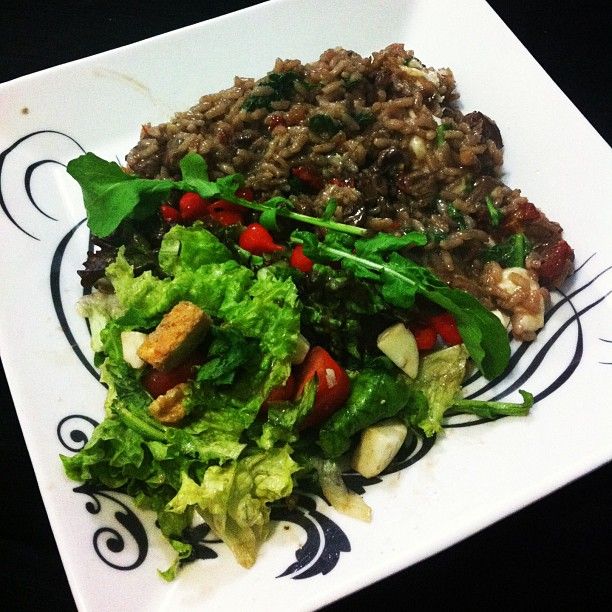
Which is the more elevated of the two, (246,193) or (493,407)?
(246,193)

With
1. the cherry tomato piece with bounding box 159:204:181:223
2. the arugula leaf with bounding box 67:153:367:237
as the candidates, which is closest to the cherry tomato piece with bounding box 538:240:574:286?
the arugula leaf with bounding box 67:153:367:237

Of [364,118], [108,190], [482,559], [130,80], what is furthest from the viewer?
[130,80]

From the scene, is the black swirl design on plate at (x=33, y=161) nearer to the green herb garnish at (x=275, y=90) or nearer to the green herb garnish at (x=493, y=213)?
the green herb garnish at (x=275, y=90)

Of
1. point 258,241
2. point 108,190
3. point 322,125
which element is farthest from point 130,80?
point 258,241

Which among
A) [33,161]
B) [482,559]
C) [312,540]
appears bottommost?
[482,559]

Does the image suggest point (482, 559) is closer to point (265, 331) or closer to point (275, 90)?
point (265, 331)

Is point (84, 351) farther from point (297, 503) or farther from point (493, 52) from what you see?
point (493, 52)
